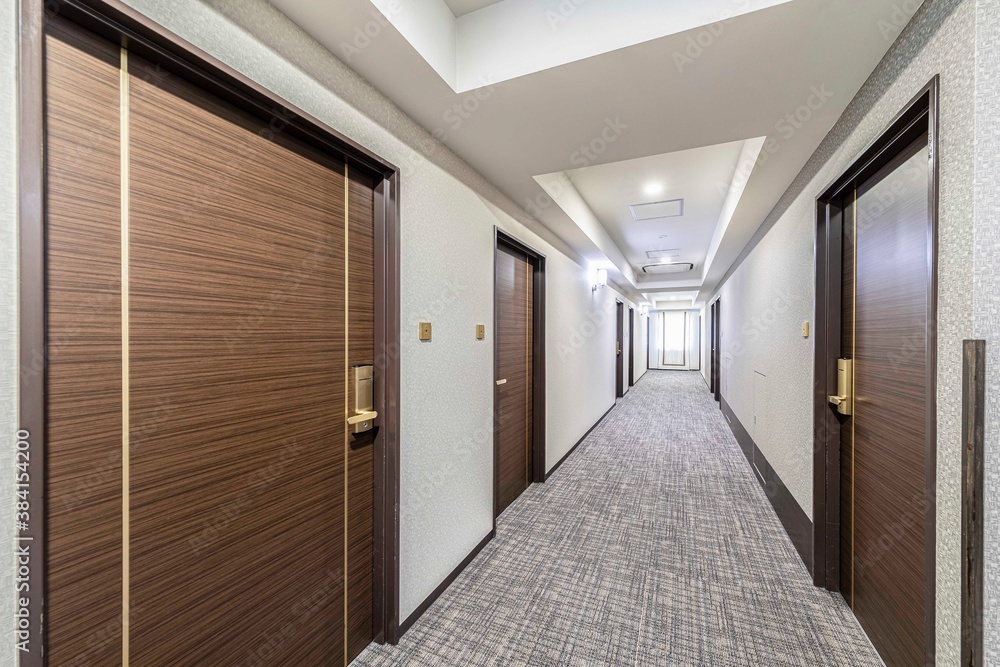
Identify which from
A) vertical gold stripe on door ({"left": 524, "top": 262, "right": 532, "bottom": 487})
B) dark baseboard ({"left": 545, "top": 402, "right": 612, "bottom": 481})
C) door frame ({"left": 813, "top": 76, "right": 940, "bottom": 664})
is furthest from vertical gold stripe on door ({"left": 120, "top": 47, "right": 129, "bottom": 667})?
dark baseboard ({"left": 545, "top": 402, "right": 612, "bottom": 481})

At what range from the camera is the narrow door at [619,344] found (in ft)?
24.1

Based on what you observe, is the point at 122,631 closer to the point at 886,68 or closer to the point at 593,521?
the point at 593,521

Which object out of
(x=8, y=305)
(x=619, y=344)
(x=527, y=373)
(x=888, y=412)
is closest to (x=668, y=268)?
(x=619, y=344)

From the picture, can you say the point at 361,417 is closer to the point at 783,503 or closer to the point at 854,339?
the point at 854,339

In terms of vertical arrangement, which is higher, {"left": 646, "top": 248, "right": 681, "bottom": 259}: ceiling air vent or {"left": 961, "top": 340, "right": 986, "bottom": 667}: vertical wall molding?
{"left": 646, "top": 248, "right": 681, "bottom": 259}: ceiling air vent

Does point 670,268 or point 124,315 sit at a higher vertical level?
point 670,268

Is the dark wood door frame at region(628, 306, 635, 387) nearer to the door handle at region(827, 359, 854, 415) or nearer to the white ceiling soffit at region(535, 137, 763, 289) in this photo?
the white ceiling soffit at region(535, 137, 763, 289)

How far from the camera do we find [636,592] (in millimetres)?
1974

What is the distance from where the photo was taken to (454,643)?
65.4 inches

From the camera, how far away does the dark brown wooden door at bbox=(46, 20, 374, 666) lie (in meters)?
0.81

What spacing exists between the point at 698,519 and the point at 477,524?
1585 mm

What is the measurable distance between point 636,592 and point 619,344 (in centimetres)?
608

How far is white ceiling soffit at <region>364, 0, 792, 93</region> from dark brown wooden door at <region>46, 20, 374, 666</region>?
0.55 m

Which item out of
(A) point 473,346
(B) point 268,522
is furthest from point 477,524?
(B) point 268,522
